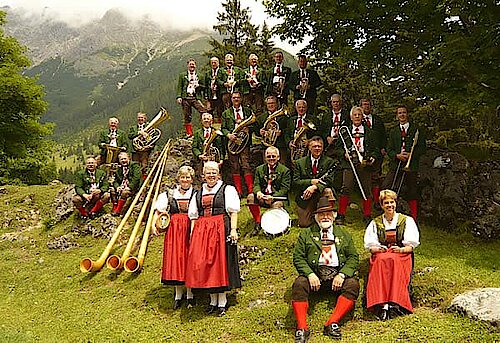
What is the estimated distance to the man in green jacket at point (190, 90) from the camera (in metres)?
12.3

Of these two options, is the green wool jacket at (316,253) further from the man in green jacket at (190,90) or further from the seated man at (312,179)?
the man in green jacket at (190,90)

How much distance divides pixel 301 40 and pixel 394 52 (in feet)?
11.8

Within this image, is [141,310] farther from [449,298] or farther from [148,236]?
[449,298]

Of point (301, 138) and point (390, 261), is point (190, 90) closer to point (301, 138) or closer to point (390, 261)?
point (301, 138)

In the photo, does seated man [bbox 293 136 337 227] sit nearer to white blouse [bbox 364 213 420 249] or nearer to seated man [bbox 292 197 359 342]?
seated man [bbox 292 197 359 342]

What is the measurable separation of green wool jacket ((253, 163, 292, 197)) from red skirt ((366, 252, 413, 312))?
8.15 ft

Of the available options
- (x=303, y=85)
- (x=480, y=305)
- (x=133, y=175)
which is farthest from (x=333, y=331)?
(x=133, y=175)

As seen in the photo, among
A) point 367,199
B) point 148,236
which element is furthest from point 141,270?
point 367,199

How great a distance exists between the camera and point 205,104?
1291cm

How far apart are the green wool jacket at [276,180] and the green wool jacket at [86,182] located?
5.01m

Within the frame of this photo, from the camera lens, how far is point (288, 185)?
7980 mm

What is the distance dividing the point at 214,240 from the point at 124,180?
5.62m

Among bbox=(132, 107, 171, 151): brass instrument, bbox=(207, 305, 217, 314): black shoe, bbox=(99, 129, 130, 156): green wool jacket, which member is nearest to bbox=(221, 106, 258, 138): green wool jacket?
bbox=(132, 107, 171, 151): brass instrument

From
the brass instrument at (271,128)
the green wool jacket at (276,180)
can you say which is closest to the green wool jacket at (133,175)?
the brass instrument at (271,128)
